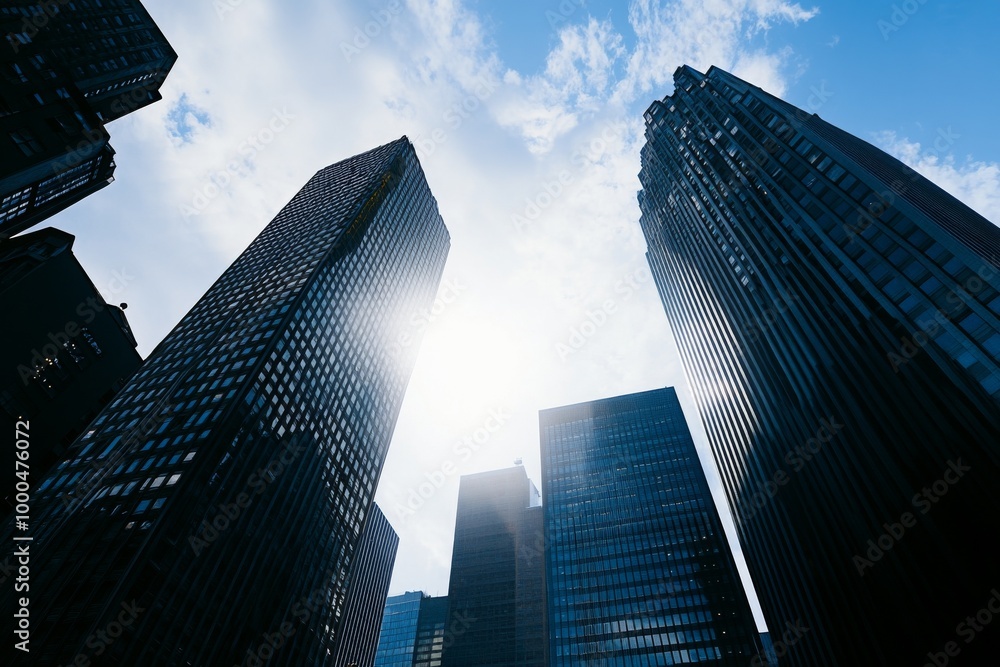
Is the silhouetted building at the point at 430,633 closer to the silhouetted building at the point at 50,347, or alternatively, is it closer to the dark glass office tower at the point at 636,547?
the dark glass office tower at the point at 636,547

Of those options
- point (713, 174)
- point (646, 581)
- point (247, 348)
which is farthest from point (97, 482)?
point (646, 581)

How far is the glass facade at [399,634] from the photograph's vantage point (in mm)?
183250

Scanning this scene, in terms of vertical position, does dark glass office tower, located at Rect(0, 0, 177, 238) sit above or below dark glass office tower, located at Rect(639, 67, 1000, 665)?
above

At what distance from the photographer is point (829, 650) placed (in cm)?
→ 4953

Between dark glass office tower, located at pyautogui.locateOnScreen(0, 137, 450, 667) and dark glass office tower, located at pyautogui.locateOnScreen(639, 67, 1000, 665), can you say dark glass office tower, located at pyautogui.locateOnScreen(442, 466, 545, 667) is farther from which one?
dark glass office tower, located at pyautogui.locateOnScreen(639, 67, 1000, 665)

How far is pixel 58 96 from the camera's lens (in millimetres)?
59750

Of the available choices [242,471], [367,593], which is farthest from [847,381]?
[367,593]

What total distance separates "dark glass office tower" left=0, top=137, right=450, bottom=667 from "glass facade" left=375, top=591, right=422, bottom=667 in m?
121

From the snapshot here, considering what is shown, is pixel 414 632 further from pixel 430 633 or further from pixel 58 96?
pixel 58 96

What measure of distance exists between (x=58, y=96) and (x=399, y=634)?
189 meters

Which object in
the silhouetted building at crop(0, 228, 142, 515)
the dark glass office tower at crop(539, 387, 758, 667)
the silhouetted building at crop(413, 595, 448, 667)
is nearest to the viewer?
the silhouetted building at crop(0, 228, 142, 515)

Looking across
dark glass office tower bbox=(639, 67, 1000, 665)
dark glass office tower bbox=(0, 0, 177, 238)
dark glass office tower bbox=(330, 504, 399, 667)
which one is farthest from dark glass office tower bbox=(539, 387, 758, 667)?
dark glass office tower bbox=(0, 0, 177, 238)

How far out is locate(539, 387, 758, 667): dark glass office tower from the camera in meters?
106

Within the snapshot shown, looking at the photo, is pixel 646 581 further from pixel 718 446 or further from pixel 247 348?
pixel 247 348
